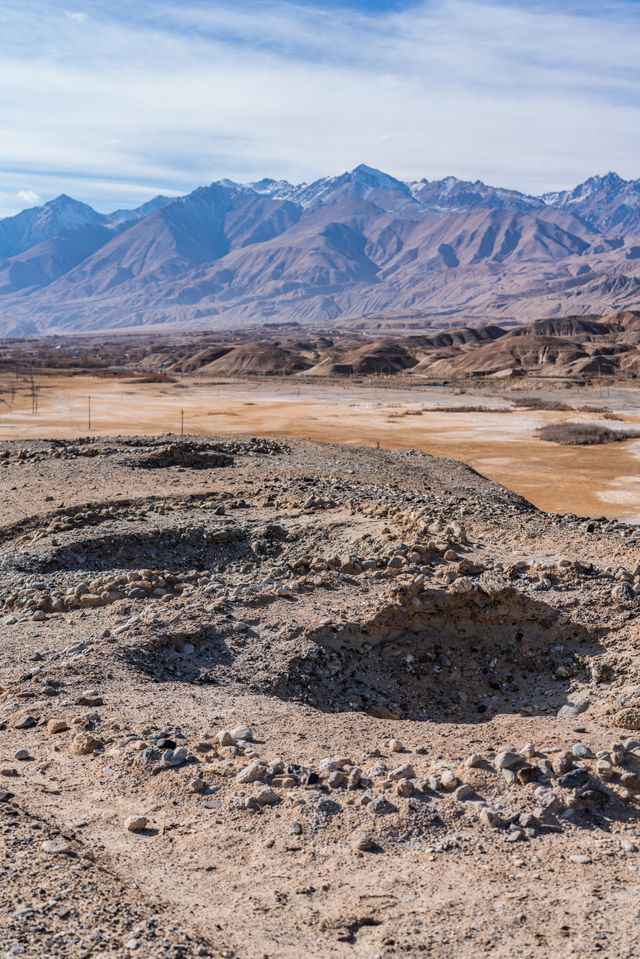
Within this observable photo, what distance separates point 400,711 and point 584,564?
10.2 ft

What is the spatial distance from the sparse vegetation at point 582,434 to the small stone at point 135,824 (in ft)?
137

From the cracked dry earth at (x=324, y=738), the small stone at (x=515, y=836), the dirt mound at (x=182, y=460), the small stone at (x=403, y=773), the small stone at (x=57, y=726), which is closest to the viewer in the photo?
the cracked dry earth at (x=324, y=738)

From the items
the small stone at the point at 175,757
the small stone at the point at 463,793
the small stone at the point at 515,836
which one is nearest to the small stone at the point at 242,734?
the small stone at the point at 175,757

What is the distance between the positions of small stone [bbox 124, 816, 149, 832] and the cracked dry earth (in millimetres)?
13

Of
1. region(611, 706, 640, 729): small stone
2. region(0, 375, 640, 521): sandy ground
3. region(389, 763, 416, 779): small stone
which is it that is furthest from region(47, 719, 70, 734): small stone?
region(0, 375, 640, 521): sandy ground

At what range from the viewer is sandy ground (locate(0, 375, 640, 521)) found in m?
35.0

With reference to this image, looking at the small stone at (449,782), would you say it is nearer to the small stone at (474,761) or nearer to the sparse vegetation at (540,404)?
the small stone at (474,761)

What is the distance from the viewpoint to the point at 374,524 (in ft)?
45.5

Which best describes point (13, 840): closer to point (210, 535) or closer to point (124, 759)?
point (124, 759)

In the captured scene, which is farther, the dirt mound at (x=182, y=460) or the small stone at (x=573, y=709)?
the dirt mound at (x=182, y=460)

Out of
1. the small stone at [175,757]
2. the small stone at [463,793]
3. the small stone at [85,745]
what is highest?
the small stone at [463,793]

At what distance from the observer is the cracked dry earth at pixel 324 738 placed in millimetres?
5316

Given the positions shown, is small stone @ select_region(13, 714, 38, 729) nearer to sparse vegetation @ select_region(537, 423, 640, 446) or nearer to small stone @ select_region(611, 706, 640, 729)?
small stone @ select_region(611, 706, 640, 729)

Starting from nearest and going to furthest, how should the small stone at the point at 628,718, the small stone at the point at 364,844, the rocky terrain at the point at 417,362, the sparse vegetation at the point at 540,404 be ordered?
the small stone at the point at 364,844
the small stone at the point at 628,718
the sparse vegetation at the point at 540,404
the rocky terrain at the point at 417,362
